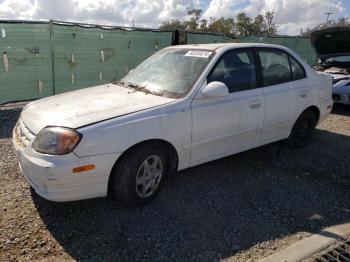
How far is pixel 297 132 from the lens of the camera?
5359 mm

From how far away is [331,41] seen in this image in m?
8.60

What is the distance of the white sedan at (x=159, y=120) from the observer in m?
3.05

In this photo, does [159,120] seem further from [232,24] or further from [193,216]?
[232,24]

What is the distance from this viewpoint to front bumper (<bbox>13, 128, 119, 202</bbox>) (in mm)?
2953

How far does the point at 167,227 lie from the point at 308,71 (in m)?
3.34

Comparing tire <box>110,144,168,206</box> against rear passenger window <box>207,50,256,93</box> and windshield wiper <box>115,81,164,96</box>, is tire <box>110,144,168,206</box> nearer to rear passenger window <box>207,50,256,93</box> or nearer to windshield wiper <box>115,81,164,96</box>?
windshield wiper <box>115,81,164,96</box>

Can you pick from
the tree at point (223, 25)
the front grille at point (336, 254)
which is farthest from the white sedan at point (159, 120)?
the tree at point (223, 25)

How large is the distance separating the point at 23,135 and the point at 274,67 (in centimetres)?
322

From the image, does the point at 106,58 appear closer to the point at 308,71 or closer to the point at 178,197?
the point at 308,71

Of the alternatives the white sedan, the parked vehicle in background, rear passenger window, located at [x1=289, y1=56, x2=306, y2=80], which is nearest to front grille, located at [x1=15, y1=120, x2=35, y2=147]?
the white sedan

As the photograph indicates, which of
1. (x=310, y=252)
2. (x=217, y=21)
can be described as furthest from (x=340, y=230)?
(x=217, y=21)

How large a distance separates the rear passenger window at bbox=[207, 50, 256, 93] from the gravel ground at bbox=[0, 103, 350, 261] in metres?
1.11

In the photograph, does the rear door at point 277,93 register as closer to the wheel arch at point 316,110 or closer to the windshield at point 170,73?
the wheel arch at point 316,110

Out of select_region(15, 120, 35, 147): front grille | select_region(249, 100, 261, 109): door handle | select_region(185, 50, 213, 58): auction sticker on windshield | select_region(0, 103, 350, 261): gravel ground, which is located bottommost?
select_region(0, 103, 350, 261): gravel ground
